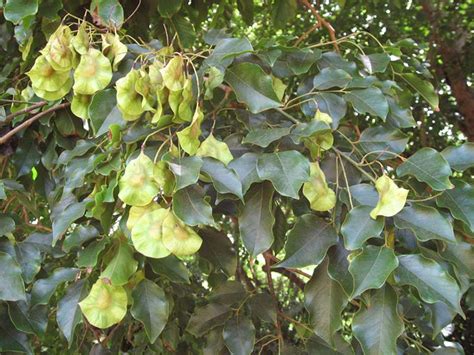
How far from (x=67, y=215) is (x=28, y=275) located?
0.22 m

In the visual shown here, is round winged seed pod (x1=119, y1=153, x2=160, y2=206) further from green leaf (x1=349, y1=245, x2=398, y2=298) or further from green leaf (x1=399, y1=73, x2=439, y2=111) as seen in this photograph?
green leaf (x1=399, y1=73, x2=439, y2=111)

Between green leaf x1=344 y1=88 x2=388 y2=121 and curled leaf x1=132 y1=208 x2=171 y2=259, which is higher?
green leaf x1=344 y1=88 x2=388 y2=121

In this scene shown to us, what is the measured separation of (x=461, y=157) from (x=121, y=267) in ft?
2.17

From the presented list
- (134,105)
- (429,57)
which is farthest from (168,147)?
(429,57)

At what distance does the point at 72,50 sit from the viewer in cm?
112

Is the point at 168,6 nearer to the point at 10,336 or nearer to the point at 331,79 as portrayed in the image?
the point at 331,79

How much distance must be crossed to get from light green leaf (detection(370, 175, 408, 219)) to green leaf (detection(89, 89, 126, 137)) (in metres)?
0.50

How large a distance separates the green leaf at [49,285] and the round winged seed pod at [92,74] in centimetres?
37

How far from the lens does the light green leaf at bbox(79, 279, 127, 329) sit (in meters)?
1.00

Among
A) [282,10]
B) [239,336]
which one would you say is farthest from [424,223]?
[282,10]

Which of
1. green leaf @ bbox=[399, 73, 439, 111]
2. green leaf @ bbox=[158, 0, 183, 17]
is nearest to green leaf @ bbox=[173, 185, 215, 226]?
green leaf @ bbox=[399, 73, 439, 111]

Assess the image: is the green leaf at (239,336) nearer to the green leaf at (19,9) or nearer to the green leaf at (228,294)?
the green leaf at (228,294)

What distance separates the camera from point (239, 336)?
1.29 metres

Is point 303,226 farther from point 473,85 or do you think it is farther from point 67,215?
point 473,85
